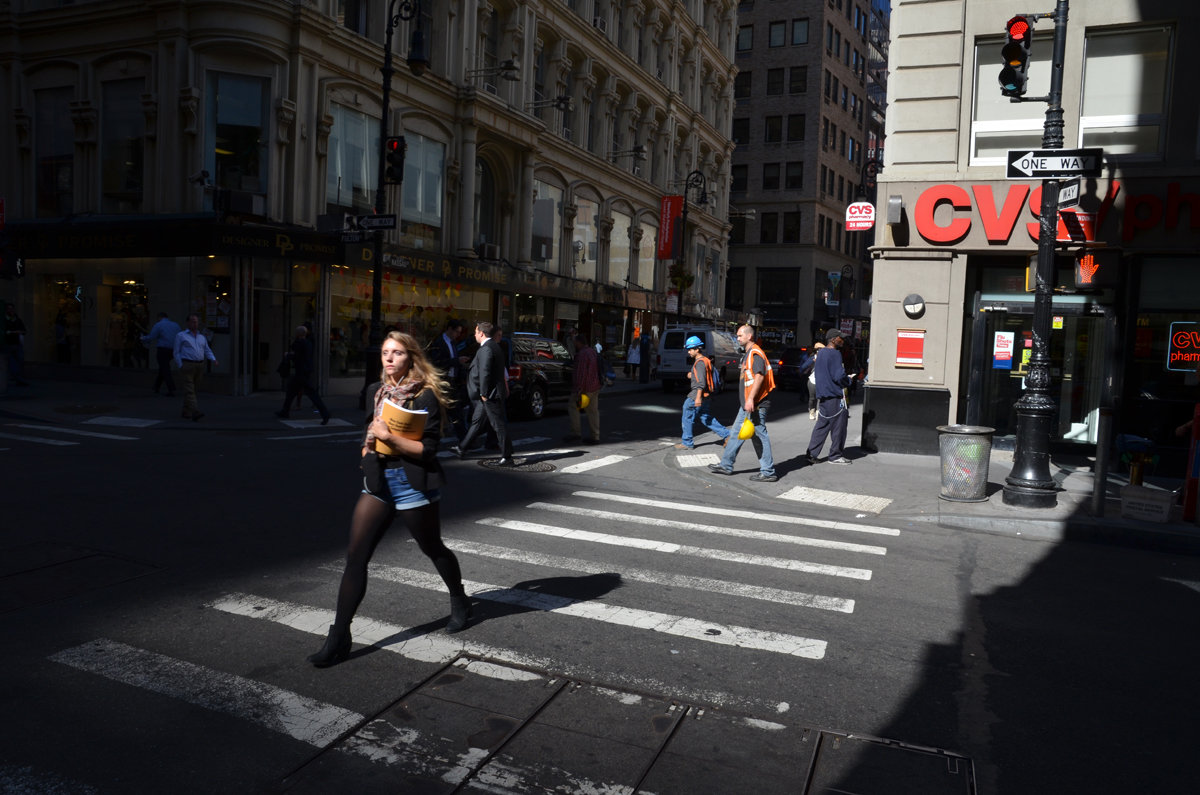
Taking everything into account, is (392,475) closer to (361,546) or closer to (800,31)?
(361,546)

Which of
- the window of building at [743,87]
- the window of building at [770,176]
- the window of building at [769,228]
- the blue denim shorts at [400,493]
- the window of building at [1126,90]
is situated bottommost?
the blue denim shorts at [400,493]

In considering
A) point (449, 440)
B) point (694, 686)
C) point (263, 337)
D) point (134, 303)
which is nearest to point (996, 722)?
point (694, 686)

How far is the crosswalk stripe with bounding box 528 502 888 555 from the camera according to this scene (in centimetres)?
831

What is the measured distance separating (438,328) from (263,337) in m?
6.48

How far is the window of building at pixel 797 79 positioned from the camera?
61562 mm

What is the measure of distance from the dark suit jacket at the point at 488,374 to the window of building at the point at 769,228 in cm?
5451

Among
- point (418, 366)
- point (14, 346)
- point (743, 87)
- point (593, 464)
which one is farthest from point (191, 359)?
point (743, 87)

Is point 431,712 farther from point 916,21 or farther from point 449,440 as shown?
point 916,21

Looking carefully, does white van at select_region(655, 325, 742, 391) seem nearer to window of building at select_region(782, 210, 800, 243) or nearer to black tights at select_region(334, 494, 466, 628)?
black tights at select_region(334, 494, 466, 628)

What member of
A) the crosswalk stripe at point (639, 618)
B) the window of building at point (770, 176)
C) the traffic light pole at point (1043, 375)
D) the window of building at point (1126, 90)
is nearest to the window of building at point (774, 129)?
the window of building at point (770, 176)

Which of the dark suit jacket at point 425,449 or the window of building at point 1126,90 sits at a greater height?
the window of building at point 1126,90

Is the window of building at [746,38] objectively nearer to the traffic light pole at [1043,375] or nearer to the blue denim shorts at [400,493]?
the traffic light pole at [1043,375]

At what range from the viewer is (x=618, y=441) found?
16.0 metres

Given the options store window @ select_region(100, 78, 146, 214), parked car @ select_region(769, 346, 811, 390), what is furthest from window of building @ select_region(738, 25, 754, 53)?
store window @ select_region(100, 78, 146, 214)
